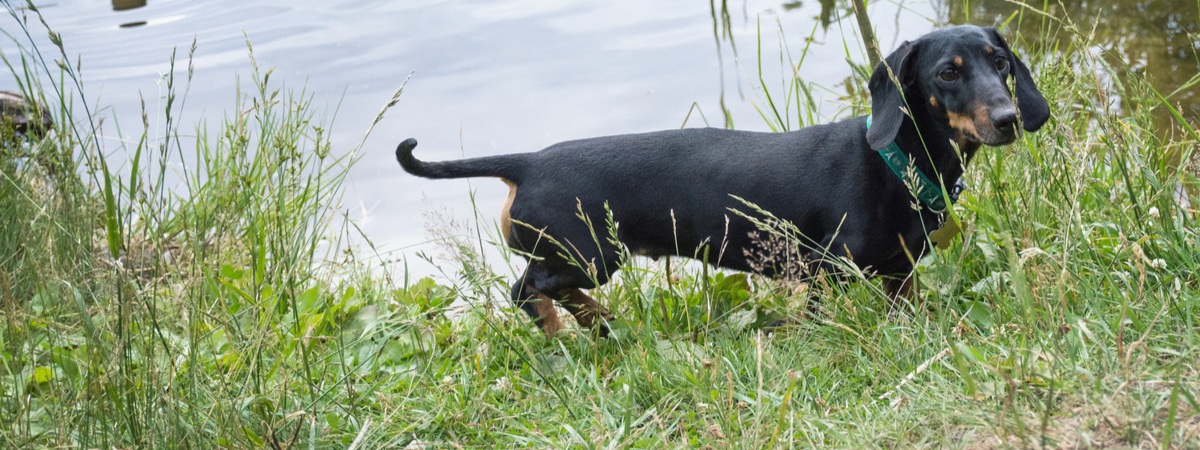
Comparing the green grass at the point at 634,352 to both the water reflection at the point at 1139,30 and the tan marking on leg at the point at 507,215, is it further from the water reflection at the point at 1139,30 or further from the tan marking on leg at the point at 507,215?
the water reflection at the point at 1139,30

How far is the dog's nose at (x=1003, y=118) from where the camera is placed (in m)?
2.16

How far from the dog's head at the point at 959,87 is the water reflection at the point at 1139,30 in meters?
2.12

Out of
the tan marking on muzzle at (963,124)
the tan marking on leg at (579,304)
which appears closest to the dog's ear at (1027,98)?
the tan marking on muzzle at (963,124)

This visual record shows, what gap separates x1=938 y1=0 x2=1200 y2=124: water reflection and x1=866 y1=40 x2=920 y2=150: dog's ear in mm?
2168

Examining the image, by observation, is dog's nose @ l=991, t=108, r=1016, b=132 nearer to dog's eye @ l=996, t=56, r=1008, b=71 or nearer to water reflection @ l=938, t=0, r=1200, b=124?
dog's eye @ l=996, t=56, r=1008, b=71

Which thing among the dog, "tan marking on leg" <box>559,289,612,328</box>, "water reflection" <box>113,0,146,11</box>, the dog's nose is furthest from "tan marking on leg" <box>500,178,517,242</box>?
"water reflection" <box>113,0,146,11</box>

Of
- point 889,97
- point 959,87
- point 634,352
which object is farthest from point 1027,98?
point 634,352

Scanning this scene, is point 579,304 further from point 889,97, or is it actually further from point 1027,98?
point 1027,98

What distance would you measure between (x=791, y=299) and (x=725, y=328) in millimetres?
348

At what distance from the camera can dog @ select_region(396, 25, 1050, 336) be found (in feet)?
8.21

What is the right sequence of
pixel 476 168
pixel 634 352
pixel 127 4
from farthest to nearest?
pixel 127 4 → pixel 476 168 → pixel 634 352

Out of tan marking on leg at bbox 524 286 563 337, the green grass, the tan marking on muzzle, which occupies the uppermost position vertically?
the tan marking on muzzle

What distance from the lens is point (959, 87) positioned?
2383 mm

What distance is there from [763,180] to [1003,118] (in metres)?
0.79
